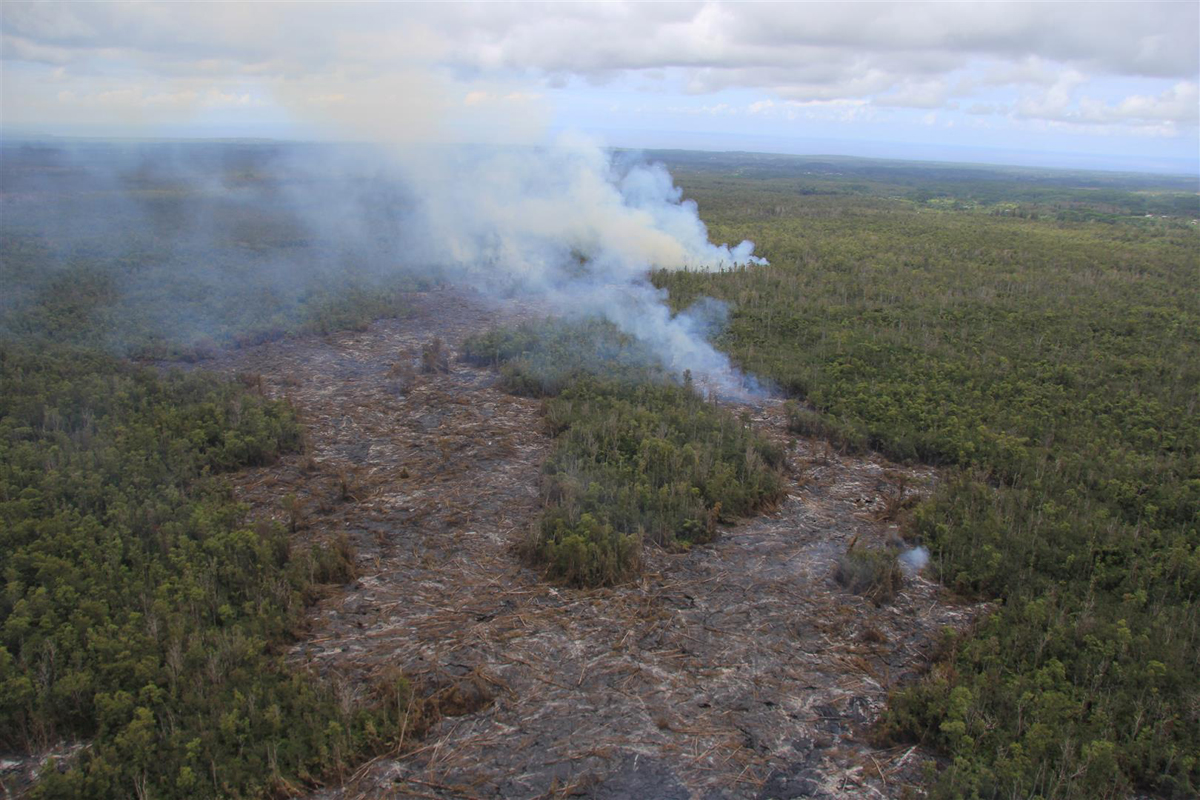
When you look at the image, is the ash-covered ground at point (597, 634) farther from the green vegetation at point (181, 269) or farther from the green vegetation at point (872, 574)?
the green vegetation at point (181, 269)

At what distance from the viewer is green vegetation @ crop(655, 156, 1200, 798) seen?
5.28 m

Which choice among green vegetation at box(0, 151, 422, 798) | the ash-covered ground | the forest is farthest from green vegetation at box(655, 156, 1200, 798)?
green vegetation at box(0, 151, 422, 798)

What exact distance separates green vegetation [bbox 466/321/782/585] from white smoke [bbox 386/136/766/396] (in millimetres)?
5272

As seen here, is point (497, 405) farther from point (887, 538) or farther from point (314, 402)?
point (887, 538)

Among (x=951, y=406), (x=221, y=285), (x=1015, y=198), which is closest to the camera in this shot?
(x=951, y=406)

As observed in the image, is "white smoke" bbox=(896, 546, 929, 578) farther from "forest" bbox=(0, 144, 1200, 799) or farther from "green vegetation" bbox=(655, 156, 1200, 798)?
"forest" bbox=(0, 144, 1200, 799)

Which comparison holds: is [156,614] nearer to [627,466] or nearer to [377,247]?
[627,466]

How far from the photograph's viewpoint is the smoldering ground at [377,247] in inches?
657

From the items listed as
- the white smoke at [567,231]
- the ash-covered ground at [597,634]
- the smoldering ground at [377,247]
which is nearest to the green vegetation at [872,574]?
the ash-covered ground at [597,634]

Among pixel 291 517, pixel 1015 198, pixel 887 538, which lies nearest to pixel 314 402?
pixel 291 517

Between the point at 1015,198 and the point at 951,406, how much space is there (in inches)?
2765

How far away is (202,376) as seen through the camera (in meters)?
12.4

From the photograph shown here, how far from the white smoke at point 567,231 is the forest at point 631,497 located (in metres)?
2.28

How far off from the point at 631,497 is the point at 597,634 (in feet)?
7.53
